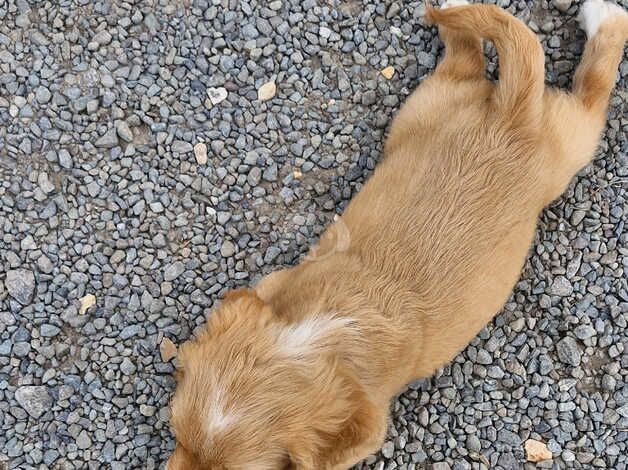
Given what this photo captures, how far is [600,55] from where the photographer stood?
3.85 metres

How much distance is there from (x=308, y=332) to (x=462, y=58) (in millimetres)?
1927

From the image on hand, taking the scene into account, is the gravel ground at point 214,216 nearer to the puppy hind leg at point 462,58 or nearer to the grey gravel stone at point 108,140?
the grey gravel stone at point 108,140

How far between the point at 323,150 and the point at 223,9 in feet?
3.60

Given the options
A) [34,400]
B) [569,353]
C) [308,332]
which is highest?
[308,332]

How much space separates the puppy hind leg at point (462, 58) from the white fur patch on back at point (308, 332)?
1670 mm

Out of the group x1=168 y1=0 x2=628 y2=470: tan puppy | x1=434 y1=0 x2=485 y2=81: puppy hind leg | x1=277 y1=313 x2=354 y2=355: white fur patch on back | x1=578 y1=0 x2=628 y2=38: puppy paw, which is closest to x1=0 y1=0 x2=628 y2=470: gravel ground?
x1=578 y1=0 x2=628 y2=38: puppy paw

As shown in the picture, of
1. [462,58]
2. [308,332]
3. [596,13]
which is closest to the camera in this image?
[308,332]

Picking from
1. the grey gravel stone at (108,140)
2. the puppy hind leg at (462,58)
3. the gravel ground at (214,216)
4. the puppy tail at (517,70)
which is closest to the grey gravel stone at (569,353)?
the gravel ground at (214,216)

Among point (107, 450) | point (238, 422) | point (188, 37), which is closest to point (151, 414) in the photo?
point (107, 450)

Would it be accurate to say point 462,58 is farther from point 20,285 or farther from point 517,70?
point 20,285

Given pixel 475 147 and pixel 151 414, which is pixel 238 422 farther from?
pixel 475 147

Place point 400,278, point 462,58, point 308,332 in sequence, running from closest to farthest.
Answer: point 308,332 → point 400,278 → point 462,58

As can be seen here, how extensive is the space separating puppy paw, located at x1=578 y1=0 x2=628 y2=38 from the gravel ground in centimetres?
18

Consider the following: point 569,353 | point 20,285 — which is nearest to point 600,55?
point 569,353
